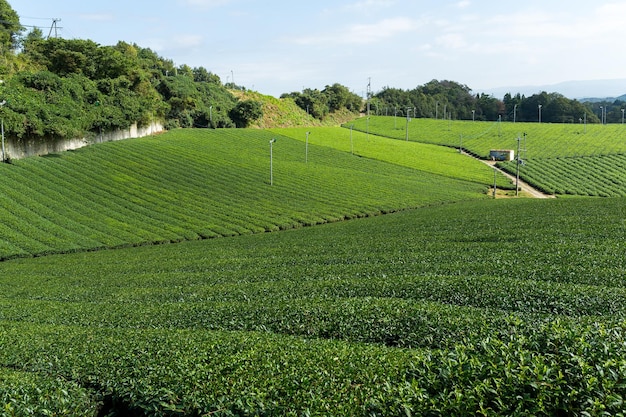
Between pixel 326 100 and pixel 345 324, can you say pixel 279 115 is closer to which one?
pixel 326 100

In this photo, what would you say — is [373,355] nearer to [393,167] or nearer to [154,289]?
[154,289]

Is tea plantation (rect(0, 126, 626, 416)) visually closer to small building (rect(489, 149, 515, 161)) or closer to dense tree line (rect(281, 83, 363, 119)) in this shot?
small building (rect(489, 149, 515, 161))

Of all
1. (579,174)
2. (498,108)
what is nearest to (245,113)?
(579,174)

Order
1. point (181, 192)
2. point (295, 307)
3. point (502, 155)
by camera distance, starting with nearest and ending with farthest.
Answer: point (295, 307) < point (181, 192) < point (502, 155)

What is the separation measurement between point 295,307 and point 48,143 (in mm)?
54402

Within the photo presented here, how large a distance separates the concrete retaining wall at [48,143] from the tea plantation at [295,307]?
9.19ft

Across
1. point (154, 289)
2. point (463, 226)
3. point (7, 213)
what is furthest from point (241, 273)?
point (7, 213)

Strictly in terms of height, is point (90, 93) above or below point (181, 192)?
above

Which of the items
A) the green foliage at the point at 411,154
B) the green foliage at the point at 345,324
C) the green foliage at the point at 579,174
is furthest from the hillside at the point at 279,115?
the green foliage at the point at 345,324

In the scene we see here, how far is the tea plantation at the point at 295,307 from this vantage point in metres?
7.73

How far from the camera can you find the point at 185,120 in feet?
339

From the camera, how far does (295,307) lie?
1670 centimetres

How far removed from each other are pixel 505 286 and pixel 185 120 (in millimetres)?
93769

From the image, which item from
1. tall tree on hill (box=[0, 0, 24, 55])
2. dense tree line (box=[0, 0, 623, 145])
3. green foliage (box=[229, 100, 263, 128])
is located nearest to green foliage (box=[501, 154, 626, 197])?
green foliage (box=[229, 100, 263, 128])
